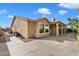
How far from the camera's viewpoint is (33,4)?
4.23 metres

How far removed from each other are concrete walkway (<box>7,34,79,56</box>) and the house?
0.51 ft

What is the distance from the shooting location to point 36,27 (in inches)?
171

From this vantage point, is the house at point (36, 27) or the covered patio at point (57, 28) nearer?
the house at point (36, 27)

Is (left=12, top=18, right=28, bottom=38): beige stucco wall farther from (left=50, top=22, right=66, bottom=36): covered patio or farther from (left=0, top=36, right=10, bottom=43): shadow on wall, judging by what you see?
(left=50, top=22, right=66, bottom=36): covered patio

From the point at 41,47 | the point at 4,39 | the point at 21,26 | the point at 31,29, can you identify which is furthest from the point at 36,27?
the point at 4,39

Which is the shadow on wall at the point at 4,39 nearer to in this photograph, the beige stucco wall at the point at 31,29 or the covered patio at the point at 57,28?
the beige stucco wall at the point at 31,29

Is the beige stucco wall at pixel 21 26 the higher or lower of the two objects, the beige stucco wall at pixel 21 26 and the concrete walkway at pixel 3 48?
the higher

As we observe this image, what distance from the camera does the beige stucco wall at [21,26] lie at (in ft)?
14.0

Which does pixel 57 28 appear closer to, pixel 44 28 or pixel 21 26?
pixel 44 28

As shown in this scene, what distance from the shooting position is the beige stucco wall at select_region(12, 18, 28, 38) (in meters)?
4.27

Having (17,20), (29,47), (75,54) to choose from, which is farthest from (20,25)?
(75,54)

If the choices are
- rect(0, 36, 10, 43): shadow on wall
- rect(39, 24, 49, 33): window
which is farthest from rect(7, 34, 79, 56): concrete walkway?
rect(39, 24, 49, 33): window

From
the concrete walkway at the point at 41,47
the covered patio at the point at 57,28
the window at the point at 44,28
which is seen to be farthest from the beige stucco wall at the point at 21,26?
the covered patio at the point at 57,28

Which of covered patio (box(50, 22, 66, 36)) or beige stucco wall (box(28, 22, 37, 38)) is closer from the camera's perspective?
beige stucco wall (box(28, 22, 37, 38))
